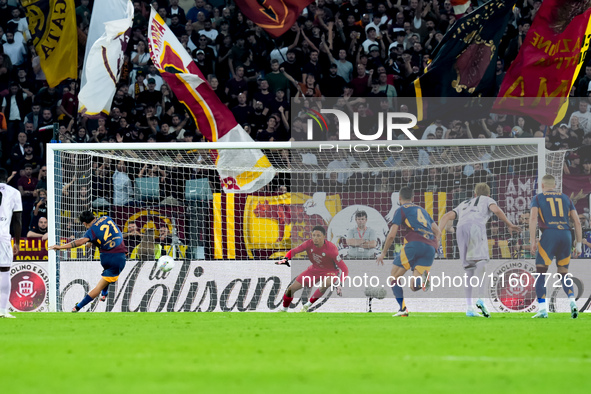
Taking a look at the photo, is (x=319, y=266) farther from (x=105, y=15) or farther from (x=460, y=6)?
(x=460, y=6)

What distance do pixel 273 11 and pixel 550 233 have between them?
8515mm

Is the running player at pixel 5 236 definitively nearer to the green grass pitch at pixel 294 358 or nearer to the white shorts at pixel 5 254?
the white shorts at pixel 5 254

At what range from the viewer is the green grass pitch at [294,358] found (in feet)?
16.9

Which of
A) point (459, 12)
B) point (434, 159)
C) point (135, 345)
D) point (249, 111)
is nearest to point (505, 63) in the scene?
point (459, 12)

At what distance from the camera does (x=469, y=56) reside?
637 inches

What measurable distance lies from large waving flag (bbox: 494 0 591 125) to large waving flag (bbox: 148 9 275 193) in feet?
15.9

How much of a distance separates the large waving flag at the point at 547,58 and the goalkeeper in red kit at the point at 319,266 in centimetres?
399

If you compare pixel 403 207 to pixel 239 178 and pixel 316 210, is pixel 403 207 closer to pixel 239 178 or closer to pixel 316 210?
pixel 316 210

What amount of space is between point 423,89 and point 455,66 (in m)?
0.79

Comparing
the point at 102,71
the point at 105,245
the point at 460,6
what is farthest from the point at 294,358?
the point at 460,6

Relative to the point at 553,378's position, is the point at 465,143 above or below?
above

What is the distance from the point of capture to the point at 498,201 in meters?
16.7

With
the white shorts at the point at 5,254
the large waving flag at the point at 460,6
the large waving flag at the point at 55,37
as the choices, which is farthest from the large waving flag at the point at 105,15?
the large waving flag at the point at 460,6

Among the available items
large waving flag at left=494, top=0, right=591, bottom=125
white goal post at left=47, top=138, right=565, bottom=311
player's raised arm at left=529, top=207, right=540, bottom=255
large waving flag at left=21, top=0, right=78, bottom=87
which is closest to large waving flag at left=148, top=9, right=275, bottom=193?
white goal post at left=47, top=138, right=565, bottom=311
